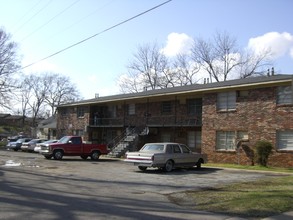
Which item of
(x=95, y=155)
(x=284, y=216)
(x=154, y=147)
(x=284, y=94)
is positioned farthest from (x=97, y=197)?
(x=95, y=155)

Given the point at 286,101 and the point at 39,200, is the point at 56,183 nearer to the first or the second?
the point at 39,200

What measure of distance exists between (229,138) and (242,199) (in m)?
17.8

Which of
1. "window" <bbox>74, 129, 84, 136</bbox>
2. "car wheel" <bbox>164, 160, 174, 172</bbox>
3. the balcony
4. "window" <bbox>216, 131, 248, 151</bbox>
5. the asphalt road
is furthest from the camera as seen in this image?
"window" <bbox>74, 129, 84, 136</bbox>

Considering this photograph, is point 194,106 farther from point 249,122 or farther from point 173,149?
point 173,149

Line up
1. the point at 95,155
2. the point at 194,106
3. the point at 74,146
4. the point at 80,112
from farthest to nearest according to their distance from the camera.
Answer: the point at 80,112
the point at 194,106
the point at 95,155
the point at 74,146

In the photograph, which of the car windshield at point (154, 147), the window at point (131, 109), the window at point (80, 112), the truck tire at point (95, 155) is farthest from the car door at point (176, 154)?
the window at point (80, 112)

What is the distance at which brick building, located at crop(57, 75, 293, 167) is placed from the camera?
87.5 ft

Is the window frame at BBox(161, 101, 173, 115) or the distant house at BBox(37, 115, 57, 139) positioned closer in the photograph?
the window frame at BBox(161, 101, 173, 115)

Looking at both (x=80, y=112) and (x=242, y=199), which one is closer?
(x=242, y=199)

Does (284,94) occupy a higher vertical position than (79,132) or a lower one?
higher

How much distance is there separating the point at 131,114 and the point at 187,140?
8.41 m

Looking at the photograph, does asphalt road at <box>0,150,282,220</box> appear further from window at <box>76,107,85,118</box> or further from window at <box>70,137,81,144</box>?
window at <box>76,107,85,118</box>

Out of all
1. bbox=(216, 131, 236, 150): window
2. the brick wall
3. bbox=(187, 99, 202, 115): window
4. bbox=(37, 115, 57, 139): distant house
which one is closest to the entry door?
bbox=(187, 99, 202, 115): window

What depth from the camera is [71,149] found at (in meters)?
32.7
